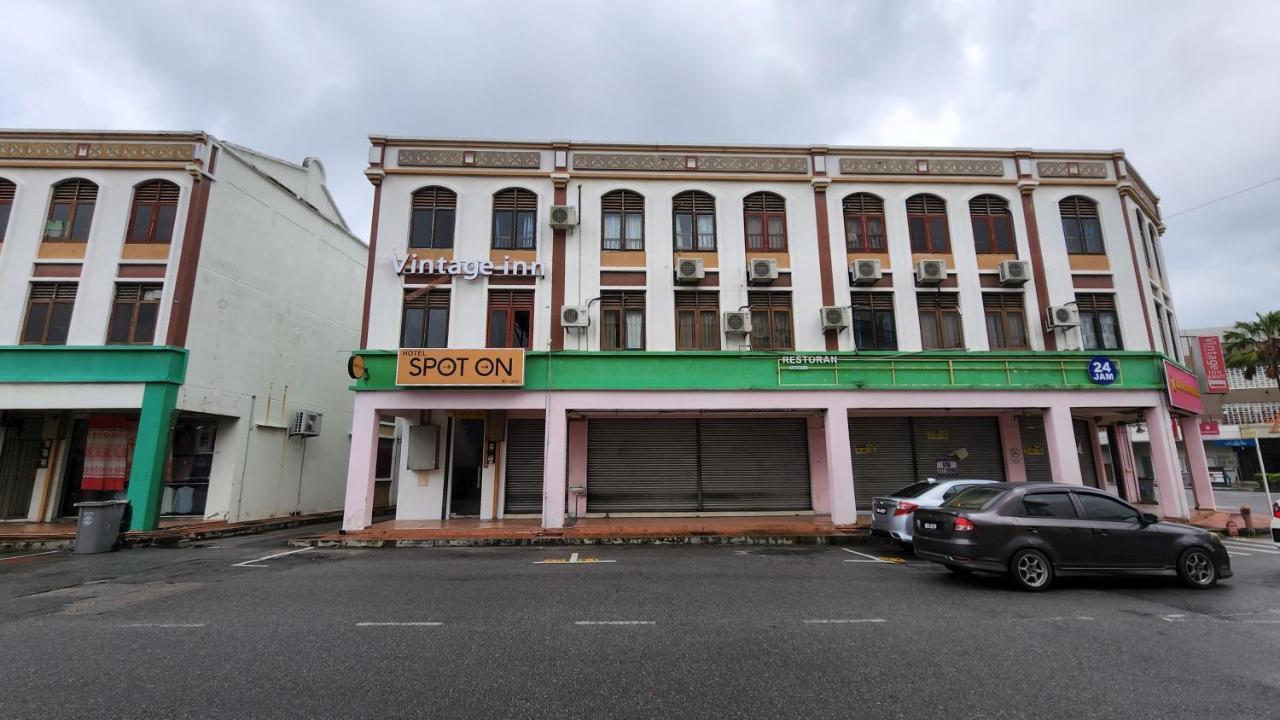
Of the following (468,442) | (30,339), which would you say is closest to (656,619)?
(468,442)

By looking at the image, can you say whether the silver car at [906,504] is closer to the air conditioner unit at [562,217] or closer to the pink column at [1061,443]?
the pink column at [1061,443]

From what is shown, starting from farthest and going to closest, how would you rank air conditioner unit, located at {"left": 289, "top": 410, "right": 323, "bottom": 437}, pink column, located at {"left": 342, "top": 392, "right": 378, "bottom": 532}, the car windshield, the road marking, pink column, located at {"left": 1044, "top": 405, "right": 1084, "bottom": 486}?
air conditioner unit, located at {"left": 289, "top": 410, "right": 323, "bottom": 437}
pink column, located at {"left": 1044, "top": 405, "right": 1084, "bottom": 486}
pink column, located at {"left": 342, "top": 392, "right": 378, "bottom": 532}
the road marking
the car windshield

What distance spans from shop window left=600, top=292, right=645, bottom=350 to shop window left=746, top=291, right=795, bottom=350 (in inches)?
126

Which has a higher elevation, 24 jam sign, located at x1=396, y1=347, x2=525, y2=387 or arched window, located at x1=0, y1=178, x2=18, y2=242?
arched window, located at x1=0, y1=178, x2=18, y2=242

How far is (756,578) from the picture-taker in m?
9.23

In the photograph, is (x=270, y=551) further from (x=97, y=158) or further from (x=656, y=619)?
(x=97, y=158)

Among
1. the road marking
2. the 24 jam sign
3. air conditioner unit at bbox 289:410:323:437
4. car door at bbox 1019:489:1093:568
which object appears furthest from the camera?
air conditioner unit at bbox 289:410:323:437

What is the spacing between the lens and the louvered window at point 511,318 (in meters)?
16.1

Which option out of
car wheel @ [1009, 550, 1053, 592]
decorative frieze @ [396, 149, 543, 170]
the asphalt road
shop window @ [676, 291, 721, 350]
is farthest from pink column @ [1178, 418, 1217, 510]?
decorative frieze @ [396, 149, 543, 170]

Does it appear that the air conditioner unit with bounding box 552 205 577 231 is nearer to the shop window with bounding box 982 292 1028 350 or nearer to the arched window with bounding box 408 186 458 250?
the arched window with bounding box 408 186 458 250

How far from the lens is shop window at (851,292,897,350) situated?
53.6ft

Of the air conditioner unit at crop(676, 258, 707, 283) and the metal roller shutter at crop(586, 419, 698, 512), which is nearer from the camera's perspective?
the air conditioner unit at crop(676, 258, 707, 283)

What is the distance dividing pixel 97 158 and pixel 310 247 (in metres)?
6.06

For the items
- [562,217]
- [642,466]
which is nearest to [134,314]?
[562,217]
